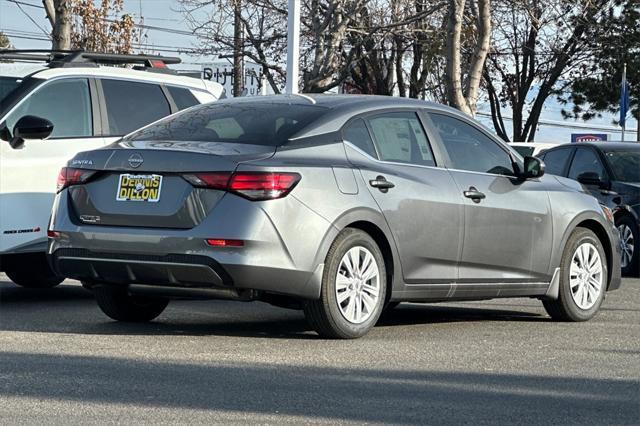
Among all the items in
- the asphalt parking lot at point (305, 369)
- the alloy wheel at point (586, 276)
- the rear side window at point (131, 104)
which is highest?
the rear side window at point (131, 104)

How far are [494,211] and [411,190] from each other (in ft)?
2.87

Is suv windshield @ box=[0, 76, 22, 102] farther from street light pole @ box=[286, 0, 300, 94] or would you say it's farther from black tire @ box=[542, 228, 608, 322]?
street light pole @ box=[286, 0, 300, 94]

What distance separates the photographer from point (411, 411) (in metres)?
6.14

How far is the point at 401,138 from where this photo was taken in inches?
359

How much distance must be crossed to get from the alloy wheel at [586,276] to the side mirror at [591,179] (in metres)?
4.95

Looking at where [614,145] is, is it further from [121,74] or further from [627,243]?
[121,74]

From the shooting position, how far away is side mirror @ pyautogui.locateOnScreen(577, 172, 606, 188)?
15086 mm

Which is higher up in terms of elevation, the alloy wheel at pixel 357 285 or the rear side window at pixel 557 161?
the rear side window at pixel 557 161

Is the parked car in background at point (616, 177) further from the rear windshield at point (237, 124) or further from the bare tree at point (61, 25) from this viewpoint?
the bare tree at point (61, 25)

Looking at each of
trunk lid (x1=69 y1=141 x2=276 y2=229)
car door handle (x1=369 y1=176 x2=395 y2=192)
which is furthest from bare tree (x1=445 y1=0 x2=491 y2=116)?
trunk lid (x1=69 y1=141 x2=276 y2=229)

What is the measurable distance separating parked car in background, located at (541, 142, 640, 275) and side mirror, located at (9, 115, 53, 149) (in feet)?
23.0

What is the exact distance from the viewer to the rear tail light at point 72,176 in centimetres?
849

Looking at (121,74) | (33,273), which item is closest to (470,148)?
(121,74)

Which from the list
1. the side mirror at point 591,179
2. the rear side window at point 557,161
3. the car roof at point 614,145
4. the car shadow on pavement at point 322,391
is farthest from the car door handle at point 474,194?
the rear side window at point 557,161
